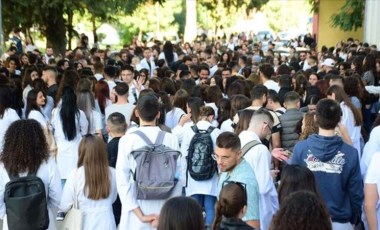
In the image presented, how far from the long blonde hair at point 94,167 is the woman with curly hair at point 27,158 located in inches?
10.8

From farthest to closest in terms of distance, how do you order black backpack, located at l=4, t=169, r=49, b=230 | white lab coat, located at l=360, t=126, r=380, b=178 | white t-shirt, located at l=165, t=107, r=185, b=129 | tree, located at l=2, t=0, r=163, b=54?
1. tree, located at l=2, t=0, r=163, b=54
2. white t-shirt, located at l=165, t=107, r=185, b=129
3. white lab coat, located at l=360, t=126, r=380, b=178
4. black backpack, located at l=4, t=169, r=49, b=230

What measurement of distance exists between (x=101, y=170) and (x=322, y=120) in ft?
6.61

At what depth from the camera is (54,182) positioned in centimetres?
629

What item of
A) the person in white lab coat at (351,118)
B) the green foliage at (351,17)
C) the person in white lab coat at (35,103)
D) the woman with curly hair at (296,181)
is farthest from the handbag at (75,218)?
the green foliage at (351,17)

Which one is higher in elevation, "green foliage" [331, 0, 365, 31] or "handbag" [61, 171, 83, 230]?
"green foliage" [331, 0, 365, 31]

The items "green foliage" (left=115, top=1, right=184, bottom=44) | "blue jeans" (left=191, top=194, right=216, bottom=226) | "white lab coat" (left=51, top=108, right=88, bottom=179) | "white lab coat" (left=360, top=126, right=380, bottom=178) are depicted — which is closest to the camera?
"white lab coat" (left=360, top=126, right=380, bottom=178)

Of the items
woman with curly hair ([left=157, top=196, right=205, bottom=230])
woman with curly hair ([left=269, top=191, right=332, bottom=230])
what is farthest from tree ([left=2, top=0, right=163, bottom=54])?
woman with curly hair ([left=269, top=191, right=332, bottom=230])

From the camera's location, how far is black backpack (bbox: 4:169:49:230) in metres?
5.97

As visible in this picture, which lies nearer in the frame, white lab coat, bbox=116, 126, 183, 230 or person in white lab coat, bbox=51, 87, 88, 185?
white lab coat, bbox=116, 126, 183, 230

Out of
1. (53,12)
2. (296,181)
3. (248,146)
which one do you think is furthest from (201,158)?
(53,12)

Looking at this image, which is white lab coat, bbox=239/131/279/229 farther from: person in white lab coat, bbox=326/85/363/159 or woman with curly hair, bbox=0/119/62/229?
person in white lab coat, bbox=326/85/363/159

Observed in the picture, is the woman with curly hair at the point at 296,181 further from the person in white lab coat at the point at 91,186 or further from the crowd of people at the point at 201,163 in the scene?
the person in white lab coat at the point at 91,186

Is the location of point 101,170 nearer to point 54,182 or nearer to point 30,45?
point 54,182

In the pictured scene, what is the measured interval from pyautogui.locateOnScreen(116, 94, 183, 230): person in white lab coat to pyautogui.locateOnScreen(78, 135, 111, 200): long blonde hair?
206 mm
